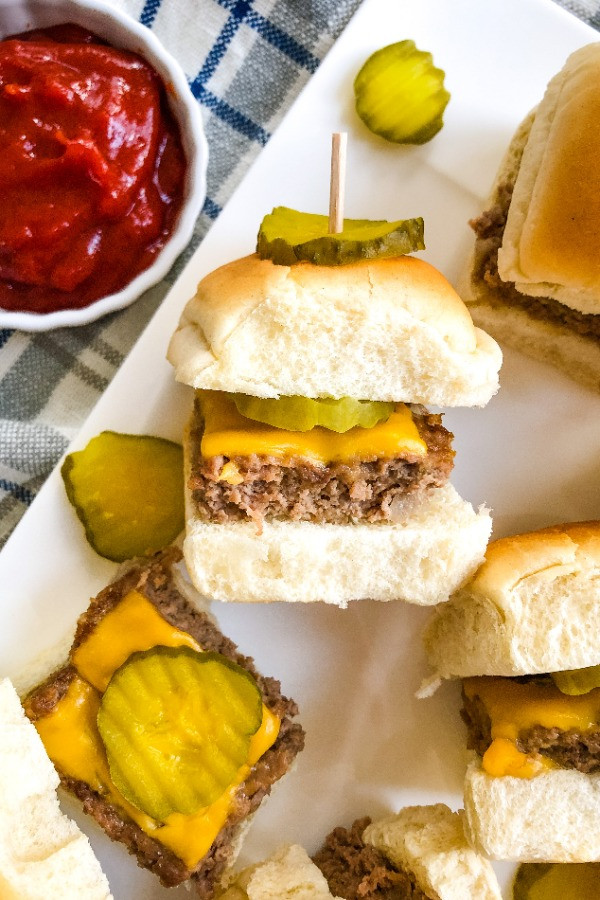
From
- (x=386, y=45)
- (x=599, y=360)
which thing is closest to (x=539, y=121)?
Result: (x=386, y=45)

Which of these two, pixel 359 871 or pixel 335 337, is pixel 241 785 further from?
pixel 335 337

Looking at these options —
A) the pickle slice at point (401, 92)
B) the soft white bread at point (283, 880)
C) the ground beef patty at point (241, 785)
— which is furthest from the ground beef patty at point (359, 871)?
the pickle slice at point (401, 92)

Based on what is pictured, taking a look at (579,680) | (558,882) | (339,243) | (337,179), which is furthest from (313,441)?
(558,882)

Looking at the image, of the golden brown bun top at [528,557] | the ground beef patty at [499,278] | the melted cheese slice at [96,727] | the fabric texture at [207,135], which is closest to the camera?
the golden brown bun top at [528,557]

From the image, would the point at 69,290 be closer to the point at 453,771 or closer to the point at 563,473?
the point at 563,473

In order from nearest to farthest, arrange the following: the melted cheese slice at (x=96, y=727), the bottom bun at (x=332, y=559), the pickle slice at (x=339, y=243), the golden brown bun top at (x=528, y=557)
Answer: the pickle slice at (x=339, y=243), the bottom bun at (x=332, y=559), the golden brown bun top at (x=528, y=557), the melted cheese slice at (x=96, y=727)

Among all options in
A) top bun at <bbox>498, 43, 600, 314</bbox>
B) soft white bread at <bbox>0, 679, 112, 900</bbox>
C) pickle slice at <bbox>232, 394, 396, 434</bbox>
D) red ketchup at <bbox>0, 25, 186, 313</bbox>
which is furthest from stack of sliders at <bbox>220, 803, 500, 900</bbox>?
red ketchup at <bbox>0, 25, 186, 313</bbox>

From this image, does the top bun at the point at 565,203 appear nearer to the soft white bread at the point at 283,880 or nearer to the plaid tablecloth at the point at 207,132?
the plaid tablecloth at the point at 207,132
